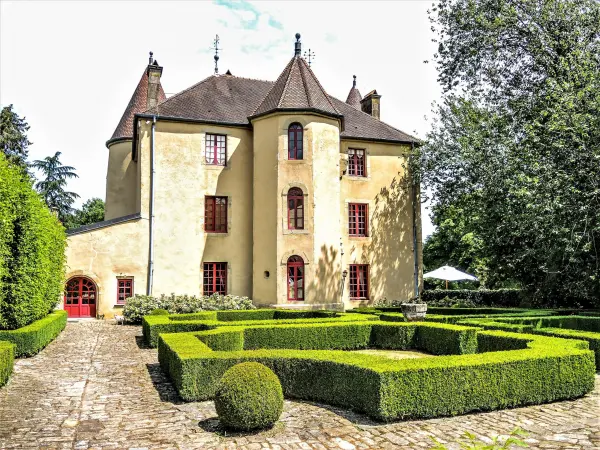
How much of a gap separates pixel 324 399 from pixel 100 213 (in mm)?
55910

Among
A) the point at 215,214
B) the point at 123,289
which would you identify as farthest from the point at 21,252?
the point at 215,214

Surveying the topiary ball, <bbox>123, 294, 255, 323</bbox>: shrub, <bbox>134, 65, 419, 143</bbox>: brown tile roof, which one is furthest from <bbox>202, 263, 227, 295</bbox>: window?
the topiary ball

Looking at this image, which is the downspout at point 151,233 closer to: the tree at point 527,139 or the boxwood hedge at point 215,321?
the boxwood hedge at point 215,321

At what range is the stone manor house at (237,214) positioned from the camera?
75.6 ft

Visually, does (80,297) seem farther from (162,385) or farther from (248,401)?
(248,401)

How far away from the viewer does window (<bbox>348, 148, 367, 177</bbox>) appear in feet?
90.3

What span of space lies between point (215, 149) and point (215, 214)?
313cm

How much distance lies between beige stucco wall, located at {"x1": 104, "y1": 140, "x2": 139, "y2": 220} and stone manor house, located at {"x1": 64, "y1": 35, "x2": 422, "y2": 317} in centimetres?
335

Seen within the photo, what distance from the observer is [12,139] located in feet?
A: 127

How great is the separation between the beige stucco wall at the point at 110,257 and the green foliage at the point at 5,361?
1310cm

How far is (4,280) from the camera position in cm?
1316

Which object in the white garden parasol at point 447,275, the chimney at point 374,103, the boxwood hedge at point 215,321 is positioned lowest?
the boxwood hedge at point 215,321

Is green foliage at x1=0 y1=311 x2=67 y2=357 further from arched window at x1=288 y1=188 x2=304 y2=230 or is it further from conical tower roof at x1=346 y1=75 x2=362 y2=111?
conical tower roof at x1=346 y1=75 x2=362 y2=111

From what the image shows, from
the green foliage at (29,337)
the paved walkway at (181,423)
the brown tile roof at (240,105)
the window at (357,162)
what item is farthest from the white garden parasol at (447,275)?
the green foliage at (29,337)
